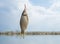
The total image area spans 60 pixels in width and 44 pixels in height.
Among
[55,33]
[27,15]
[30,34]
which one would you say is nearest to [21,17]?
[27,15]

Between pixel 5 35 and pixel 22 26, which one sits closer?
pixel 5 35

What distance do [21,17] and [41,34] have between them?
49cm

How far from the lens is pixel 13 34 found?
157 inches

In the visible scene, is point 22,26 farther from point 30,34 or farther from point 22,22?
point 30,34

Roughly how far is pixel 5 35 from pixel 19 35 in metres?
0.24

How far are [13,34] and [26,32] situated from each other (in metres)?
0.28

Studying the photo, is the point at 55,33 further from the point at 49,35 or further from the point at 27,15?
the point at 27,15

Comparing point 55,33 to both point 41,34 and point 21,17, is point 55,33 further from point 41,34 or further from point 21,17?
point 21,17

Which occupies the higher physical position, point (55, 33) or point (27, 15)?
point (27, 15)

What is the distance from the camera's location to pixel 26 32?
415 centimetres

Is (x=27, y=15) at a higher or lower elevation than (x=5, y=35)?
higher

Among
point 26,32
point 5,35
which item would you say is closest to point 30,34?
point 26,32

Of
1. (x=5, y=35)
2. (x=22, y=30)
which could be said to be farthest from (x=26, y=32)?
(x=5, y=35)

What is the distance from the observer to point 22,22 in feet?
14.1
